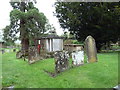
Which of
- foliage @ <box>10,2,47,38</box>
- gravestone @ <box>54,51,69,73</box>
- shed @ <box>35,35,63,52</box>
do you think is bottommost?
gravestone @ <box>54,51,69,73</box>

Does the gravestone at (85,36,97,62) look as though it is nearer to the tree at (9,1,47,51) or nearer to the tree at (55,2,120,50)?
the tree at (55,2,120,50)

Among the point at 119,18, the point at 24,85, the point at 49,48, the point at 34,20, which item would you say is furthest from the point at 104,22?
the point at 24,85

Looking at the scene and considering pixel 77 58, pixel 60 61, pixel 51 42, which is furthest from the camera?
pixel 51 42

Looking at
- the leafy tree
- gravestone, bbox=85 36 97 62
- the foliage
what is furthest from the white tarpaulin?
the leafy tree

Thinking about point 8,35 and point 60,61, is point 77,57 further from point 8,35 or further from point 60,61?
point 8,35

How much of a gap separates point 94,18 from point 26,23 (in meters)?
10.4

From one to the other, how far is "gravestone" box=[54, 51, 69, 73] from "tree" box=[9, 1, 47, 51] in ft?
53.1

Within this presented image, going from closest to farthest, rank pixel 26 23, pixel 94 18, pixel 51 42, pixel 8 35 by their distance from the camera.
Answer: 1. pixel 51 42
2. pixel 94 18
3. pixel 26 23
4. pixel 8 35

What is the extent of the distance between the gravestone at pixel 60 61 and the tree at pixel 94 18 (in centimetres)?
1168

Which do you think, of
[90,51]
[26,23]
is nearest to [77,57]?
[90,51]

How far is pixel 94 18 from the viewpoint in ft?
65.7

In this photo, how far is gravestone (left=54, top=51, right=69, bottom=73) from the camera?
7523 mm

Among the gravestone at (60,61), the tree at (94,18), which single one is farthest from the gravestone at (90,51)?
the tree at (94,18)

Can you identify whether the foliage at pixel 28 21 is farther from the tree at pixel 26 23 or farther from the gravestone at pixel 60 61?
the gravestone at pixel 60 61
